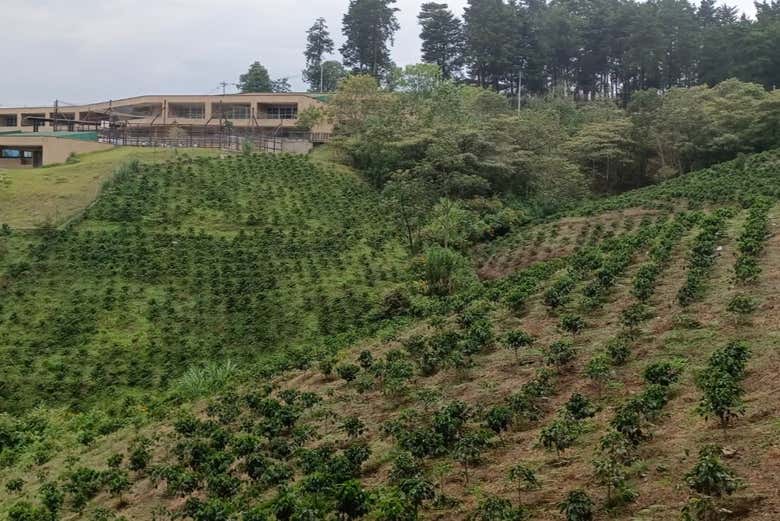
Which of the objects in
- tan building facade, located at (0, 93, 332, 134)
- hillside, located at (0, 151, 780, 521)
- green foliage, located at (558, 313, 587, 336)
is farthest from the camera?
tan building facade, located at (0, 93, 332, 134)

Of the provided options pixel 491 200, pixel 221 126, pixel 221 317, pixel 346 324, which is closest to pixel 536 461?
pixel 346 324

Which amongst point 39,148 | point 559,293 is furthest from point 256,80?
point 559,293

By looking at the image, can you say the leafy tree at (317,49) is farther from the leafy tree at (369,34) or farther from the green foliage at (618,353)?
the green foliage at (618,353)

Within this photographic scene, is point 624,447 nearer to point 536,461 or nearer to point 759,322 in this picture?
A: point 536,461

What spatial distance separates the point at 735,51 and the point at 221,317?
45.2 m

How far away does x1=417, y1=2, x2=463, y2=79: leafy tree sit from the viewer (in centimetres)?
6275

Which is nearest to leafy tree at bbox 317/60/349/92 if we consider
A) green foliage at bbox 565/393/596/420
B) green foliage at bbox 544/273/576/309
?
green foliage at bbox 544/273/576/309

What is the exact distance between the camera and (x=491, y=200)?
1326 inches

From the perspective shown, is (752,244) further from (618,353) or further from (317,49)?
(317,49)

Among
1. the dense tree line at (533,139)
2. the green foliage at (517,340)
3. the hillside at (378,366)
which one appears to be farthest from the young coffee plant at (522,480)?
the dense tree line at (533,139)

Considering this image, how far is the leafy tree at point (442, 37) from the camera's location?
62.8 meters

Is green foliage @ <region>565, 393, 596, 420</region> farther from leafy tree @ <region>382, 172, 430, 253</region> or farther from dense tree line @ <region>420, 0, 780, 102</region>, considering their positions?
dense tree line @ <region>420, 0, 780, 102</region>

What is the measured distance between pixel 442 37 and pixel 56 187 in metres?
42.1

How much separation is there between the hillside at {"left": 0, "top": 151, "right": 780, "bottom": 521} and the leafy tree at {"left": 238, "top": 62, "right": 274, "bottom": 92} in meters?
42.1
